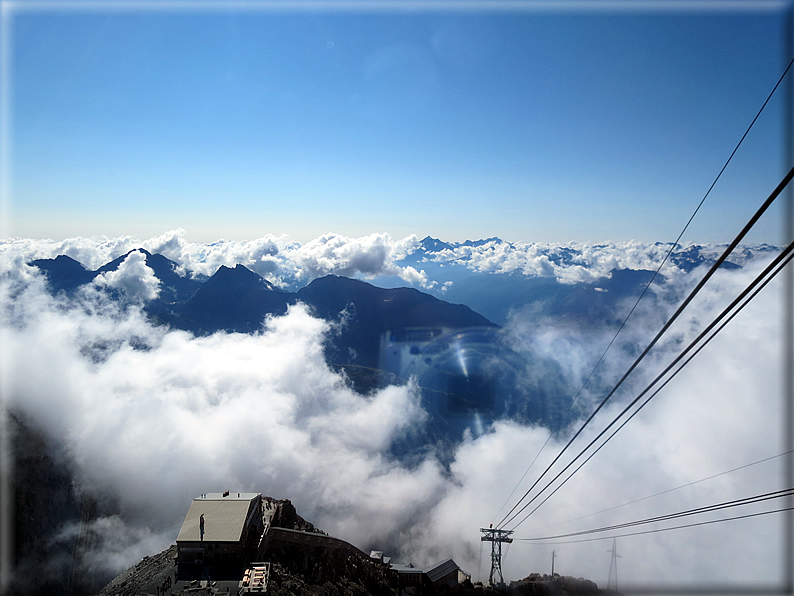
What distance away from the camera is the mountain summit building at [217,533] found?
24891 mm

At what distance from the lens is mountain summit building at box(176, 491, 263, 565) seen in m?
24.9

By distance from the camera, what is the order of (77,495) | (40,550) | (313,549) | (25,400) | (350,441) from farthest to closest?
1. (350,441)
2. (25,400)
3. (77,495)
4. (40,550)
5. (313,549)

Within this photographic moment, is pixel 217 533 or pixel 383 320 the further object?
pixel 383 320

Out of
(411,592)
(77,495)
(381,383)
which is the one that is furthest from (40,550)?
(381,383)

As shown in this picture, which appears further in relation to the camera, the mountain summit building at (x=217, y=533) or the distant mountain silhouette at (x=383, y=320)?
the distant mountain silhouette at (x=383, y=320)

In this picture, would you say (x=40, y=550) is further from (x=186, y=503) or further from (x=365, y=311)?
(x=365, y=311)

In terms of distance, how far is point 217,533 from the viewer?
25.3 metres

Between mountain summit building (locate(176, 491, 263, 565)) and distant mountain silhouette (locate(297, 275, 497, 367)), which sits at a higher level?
distant mountain silhouette (locate(297, 275, 497, 367))

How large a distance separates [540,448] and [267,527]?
139091mm

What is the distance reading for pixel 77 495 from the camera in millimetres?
70750

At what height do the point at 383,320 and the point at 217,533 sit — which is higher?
the point at 383,320

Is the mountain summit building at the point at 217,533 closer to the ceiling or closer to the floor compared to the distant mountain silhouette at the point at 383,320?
closer to the floor

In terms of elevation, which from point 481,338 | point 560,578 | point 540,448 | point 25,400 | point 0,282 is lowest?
point 540,448

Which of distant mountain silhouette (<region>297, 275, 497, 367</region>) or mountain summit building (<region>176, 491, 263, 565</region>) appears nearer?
mountain summit building (<region>176, 491, 263, 565</region>)
